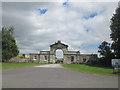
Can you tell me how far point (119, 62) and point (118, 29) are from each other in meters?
16.0

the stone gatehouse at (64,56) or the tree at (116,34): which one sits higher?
the tree at (116,34)

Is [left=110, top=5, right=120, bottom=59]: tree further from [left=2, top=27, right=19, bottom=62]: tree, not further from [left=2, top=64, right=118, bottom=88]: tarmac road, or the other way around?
[left=2, top=27, right=19, bottom=62]: tree

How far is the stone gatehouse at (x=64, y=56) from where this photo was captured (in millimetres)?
60281

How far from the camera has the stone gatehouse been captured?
6028 cm

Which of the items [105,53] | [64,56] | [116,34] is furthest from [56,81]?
[64,56]

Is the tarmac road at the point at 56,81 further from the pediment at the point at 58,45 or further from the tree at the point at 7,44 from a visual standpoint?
the pediment at the point at 58,45

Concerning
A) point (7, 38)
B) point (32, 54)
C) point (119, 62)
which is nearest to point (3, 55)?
point (7, 38)

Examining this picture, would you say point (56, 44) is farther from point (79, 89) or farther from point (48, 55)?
point (79, 89)

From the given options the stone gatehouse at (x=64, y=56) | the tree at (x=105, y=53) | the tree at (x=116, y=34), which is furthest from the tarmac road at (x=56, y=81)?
the stone gatehouse at (x=64, y=56)

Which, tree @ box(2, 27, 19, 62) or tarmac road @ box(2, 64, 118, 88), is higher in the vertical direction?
tree @ box(2, 27, 19, 62)

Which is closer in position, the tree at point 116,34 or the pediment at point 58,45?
the tree at point 116,34

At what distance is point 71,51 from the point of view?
6262 centimetres

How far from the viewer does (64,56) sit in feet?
202

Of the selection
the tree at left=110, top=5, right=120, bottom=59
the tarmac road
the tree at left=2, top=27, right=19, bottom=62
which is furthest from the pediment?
the tarmac road
